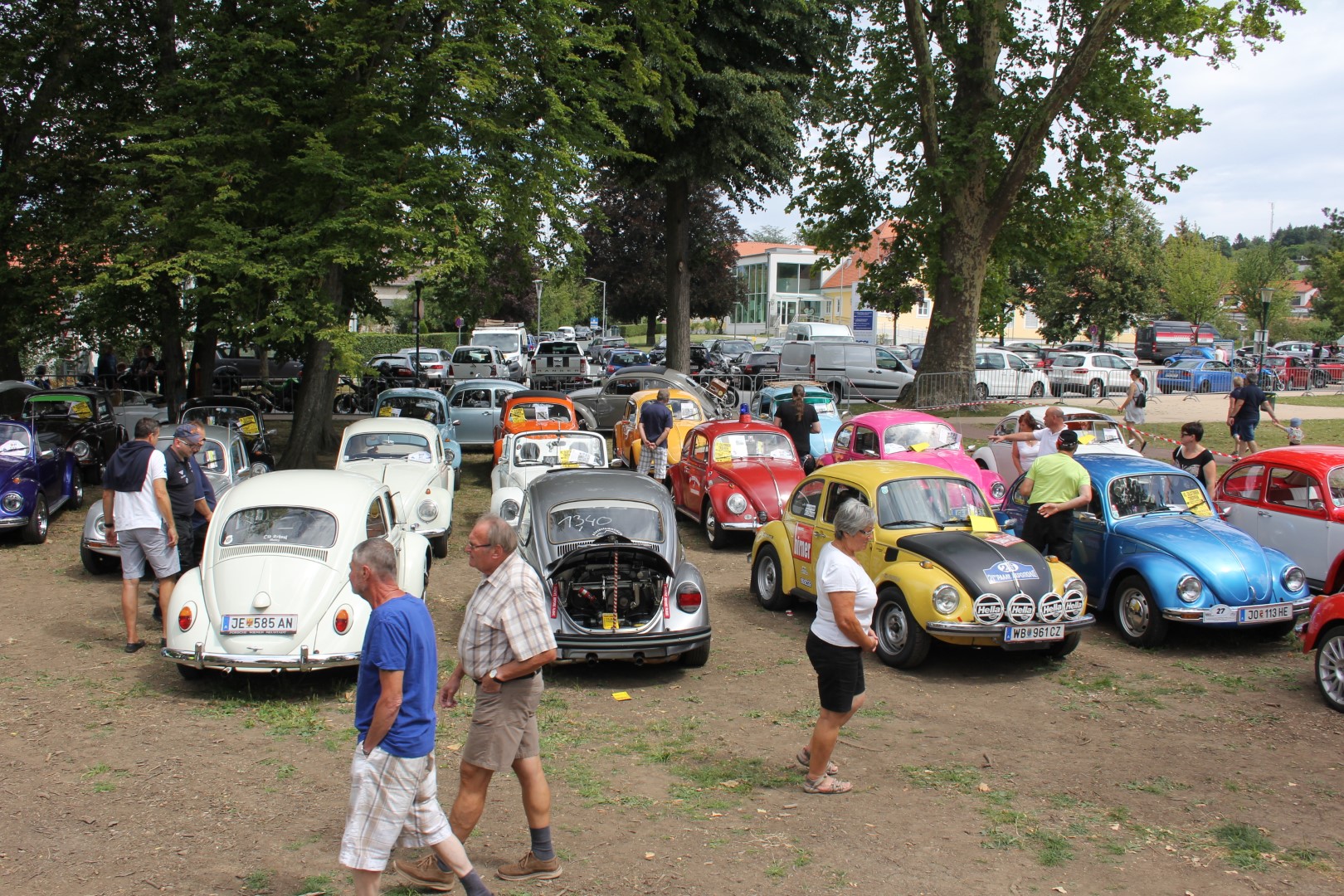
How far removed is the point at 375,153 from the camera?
1641 centimetres

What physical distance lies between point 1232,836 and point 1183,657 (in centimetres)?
392

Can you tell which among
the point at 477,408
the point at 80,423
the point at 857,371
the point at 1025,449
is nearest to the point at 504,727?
the point at 1025,449

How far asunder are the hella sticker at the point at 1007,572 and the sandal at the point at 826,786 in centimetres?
290

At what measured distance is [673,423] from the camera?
60.1 feet

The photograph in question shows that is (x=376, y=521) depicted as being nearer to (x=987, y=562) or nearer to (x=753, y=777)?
(x=753, y=777)

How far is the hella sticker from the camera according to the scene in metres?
8.55

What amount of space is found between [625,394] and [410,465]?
1217cm

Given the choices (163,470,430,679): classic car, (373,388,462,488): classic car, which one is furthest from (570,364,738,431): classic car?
(163,470,430,679): classic car

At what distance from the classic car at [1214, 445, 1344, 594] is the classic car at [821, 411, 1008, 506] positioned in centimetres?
339

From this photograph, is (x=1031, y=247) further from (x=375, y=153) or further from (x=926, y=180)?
(x=375, y=153)

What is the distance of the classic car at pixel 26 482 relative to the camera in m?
13.4

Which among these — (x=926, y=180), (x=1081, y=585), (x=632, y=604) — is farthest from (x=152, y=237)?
(x=926, y=180)

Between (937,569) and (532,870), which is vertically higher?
(937,569)

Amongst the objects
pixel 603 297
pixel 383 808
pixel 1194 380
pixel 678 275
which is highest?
pixel 603 297
